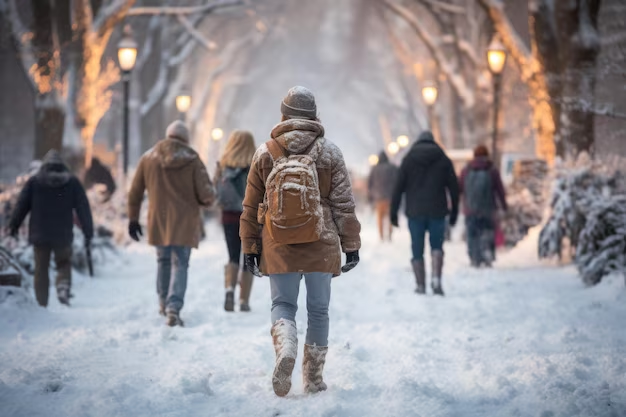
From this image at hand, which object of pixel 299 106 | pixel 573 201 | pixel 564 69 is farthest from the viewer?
pixel 564 69

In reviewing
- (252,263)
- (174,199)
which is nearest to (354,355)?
(252,263)

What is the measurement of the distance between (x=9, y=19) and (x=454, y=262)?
8.65m

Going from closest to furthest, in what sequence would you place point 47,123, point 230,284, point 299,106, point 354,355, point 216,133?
point 299,106 → point 354,355 → point 230,284 → point 47,123 → point 216,133

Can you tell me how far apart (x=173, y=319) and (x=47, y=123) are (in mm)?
9511

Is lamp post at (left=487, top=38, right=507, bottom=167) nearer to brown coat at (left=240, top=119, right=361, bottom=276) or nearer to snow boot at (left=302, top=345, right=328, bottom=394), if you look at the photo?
brown coat at (left=240, top=119, right=361, bottom=276)

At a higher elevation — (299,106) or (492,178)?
(299,106)

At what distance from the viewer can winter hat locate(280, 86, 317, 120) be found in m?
4.96

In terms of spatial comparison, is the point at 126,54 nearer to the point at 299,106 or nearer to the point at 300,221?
the point at 299,106

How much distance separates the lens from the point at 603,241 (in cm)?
971

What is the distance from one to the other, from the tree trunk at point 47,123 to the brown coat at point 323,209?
11525 millimetres

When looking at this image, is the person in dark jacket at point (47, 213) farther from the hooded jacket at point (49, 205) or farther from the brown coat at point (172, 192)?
the brown coat at point (172, 192)

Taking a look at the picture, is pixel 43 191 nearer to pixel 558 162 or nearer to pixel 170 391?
pixel 170 391

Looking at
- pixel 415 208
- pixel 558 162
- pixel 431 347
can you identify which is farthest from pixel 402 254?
pixel 431 347

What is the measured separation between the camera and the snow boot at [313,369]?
15.9 feet
